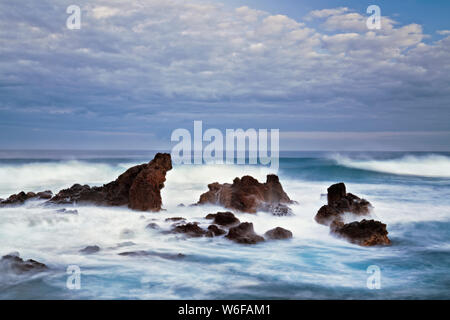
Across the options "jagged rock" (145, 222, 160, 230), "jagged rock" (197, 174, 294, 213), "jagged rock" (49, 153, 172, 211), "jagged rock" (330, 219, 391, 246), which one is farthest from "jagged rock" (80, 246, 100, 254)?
"jagged rock" (330, 219, 391, 246)

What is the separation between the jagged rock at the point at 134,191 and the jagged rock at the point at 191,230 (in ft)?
7.69

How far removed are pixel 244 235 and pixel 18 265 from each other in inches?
163

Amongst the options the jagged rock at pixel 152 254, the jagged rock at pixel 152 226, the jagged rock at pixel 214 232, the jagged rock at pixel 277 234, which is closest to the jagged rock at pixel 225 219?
the jagged rock at pixel 214 232

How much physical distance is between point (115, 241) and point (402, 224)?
7.65m

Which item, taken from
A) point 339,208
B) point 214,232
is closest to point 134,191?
point 214,232

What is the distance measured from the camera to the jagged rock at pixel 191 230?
7887mm

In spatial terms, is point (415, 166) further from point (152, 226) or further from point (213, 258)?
point (213, 258)

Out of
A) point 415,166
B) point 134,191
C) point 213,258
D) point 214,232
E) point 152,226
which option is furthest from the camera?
point 415,166

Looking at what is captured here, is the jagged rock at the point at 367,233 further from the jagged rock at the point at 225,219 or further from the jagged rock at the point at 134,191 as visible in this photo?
the jagged rock at the point at 134,191

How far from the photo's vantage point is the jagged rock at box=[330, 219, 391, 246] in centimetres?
768

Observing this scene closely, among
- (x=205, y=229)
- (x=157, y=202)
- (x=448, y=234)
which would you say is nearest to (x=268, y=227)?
(x=205, y=229)

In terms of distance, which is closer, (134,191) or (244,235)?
(244,235)

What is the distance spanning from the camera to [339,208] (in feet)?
31.6

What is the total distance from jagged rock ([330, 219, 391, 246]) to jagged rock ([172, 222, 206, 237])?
315cm
